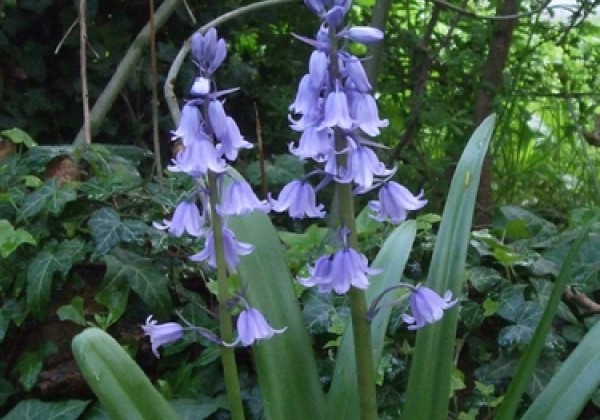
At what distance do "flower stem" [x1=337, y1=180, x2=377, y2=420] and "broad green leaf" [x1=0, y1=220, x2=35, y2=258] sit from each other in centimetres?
90

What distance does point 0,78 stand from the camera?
3174 millimetres

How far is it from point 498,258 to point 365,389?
0.78 metres

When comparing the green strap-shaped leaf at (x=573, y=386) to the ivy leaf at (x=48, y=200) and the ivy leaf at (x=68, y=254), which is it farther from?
the ivy leaf at (x=48, y=200)

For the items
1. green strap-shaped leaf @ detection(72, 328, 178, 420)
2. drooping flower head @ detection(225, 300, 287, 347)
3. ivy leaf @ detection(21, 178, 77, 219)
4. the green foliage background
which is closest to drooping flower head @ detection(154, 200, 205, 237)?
drooping flower head @ detection(225, 300, 287, 347)

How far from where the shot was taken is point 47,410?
5.92 ft

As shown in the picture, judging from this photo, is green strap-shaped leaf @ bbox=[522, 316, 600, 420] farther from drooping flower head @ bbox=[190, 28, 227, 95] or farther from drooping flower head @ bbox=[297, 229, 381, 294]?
drooping flower head @ bbox=[190, 28, 227, 95]

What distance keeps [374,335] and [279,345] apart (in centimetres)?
17

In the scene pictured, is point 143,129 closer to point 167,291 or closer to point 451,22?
point 451,22

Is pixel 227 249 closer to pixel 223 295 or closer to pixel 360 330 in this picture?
pixel 223 295

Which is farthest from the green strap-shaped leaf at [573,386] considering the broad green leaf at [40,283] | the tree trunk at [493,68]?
the tree trunk at [493,68]

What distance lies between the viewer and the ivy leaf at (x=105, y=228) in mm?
1923

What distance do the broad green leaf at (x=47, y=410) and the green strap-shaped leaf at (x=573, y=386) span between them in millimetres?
860

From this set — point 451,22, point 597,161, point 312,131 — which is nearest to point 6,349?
point 312,131

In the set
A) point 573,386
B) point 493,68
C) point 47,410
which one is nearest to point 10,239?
point 47,410
